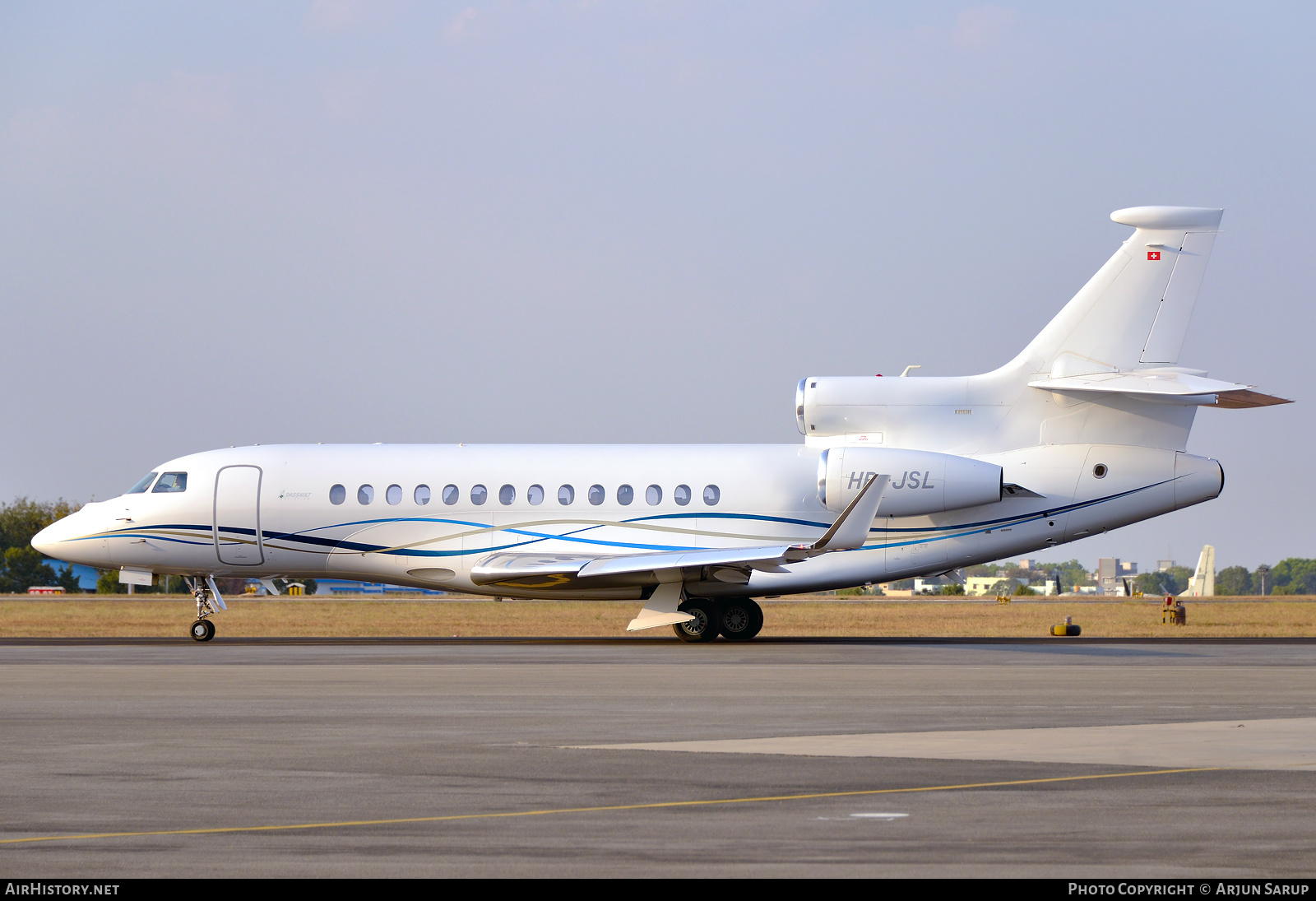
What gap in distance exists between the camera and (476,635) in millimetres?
34781

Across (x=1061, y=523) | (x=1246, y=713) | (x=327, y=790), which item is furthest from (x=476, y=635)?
(x=327, y=790)

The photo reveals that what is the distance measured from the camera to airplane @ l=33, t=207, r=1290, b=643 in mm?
28562

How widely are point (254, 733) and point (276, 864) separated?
6039 millimetres

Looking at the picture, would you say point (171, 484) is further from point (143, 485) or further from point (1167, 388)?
point (1167, 388)

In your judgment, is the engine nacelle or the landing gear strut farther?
the landing gear strut

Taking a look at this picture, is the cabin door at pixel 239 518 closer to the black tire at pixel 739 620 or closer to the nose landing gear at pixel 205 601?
the nose landing gear at pixel 205 601

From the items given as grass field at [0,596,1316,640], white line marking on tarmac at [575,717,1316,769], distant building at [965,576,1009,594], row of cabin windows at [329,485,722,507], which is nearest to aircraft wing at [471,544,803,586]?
row of cabin windows at [329,485,722,507]

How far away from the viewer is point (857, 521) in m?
26.6

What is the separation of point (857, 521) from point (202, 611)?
539 inches

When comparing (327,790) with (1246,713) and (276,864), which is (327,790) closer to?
(276,864)

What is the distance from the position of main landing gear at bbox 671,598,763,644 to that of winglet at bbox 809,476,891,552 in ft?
10.4

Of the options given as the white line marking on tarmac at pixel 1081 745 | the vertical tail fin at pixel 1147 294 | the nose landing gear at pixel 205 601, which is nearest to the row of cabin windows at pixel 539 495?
the nose landing gear at pixel 205 601

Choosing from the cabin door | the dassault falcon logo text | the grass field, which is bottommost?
the grass field

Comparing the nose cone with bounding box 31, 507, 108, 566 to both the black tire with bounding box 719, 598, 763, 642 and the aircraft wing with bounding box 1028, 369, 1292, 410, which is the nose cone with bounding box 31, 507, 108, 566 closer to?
the black tire with bounding box 719, 598, 763, 642
